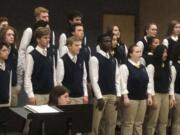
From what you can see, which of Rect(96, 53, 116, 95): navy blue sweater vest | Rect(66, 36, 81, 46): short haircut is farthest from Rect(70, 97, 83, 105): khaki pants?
Rect(66, 36, 81, 46): short haircut

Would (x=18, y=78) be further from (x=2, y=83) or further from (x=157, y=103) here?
(x=157, y=103)

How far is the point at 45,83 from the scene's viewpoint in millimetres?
5645

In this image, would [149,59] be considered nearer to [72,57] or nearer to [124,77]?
[124,77]

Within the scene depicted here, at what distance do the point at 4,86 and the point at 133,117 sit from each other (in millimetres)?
1738

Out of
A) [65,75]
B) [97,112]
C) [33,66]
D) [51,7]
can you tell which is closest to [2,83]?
[33,66]

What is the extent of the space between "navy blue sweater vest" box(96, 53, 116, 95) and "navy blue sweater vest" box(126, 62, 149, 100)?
21 centimetres

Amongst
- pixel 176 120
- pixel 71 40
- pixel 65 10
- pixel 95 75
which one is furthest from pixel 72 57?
pixel 65 10

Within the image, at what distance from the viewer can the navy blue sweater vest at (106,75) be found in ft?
19.8

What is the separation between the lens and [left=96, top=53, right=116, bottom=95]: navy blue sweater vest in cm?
604

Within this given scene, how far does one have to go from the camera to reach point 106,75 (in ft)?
19.8

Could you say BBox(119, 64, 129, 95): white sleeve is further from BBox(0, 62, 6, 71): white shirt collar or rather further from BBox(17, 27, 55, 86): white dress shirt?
BBox(0, 62, 6, 71): white shirt collar

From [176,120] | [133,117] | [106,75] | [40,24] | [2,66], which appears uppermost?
[40,24]

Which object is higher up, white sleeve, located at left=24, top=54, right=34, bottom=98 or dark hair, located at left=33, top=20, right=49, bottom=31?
dark hair, located at left=33, top=20, right=49, bottom=31

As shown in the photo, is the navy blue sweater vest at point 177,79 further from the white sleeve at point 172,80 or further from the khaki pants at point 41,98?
the khaki pants at point 41,98
